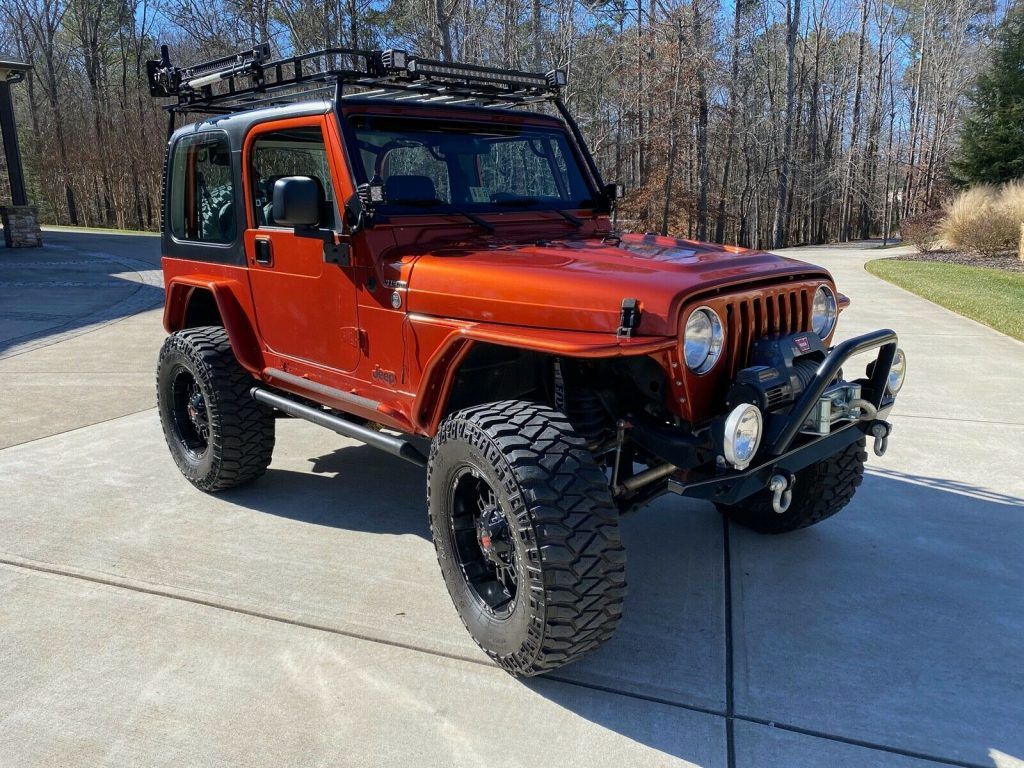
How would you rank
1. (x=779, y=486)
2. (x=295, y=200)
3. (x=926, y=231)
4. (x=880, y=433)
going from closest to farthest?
(x=779, y=486), (x=880, y=433), (x=295, y=200), (x=926, y=231)

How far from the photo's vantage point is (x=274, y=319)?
414 cm

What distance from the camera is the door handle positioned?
4.01m

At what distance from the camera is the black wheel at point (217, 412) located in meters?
4.37

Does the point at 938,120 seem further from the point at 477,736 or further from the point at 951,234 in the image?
the point at 477,736

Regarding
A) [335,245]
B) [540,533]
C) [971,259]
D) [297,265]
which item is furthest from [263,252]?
[971,259]

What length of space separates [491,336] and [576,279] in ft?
1.18

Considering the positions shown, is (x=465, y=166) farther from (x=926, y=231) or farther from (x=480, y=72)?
(x=926, y=231)

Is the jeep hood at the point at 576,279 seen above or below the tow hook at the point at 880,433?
above

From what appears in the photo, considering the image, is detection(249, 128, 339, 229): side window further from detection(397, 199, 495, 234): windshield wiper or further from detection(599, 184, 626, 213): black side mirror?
detection(599, 184, 626, 213): black side mirror

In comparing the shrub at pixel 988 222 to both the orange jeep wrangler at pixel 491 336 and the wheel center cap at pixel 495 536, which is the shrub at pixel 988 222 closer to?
the orange jeep wrangler at pixel 491 336

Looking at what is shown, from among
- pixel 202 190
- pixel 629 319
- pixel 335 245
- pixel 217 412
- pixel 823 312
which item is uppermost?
pixel 202 190

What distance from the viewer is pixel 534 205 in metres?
4.05

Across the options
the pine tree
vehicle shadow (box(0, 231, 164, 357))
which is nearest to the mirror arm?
vehicle shadow (box(0, 231, 164, 357))

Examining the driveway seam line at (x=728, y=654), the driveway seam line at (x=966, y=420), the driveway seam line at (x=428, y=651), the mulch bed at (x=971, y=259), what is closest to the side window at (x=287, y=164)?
the driveway seam line at (x=428, y=651)
